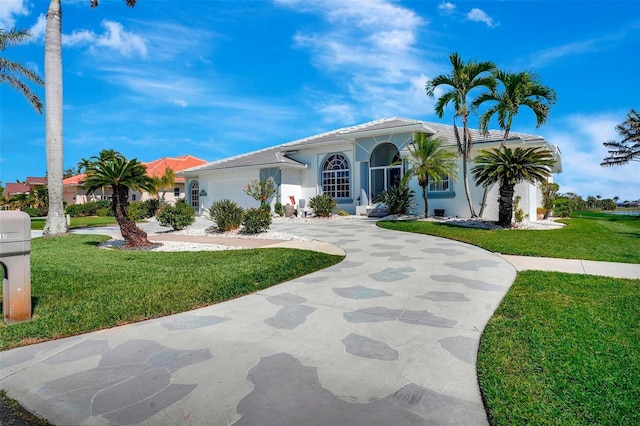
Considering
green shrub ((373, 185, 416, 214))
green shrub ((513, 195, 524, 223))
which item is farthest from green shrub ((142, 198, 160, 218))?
green shrub ((513, 195, 524, 223))

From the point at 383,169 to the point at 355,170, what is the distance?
1.67 m

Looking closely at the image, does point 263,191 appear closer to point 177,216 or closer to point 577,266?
point 177,216

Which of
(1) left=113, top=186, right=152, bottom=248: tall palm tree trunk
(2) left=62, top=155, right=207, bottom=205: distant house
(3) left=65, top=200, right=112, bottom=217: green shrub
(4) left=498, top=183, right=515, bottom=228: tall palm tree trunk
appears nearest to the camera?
(1) left=113, top=186, right=152, bottom=248: tall palm tree trunk

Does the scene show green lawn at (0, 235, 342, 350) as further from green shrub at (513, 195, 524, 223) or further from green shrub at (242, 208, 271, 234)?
green shrub at (513, 195, 524, 223)

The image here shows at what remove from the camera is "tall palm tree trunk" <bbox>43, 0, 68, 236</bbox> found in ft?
45.4

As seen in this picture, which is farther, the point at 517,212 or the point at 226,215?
the point at 517,212

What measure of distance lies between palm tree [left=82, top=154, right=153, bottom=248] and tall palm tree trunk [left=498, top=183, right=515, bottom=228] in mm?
12338

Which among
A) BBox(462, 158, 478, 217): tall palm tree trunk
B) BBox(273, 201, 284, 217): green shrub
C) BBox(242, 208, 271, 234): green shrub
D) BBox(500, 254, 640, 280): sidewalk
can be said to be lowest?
BBox(500, 254, 640, 280): sidewalk

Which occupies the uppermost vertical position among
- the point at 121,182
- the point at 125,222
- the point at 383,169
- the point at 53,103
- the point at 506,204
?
the point at 53,103

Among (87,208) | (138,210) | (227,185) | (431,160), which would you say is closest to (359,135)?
(431,160)

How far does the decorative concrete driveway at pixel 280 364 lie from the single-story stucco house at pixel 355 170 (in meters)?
14.0

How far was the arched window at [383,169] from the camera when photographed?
70.3 ft

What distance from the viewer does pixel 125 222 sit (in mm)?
10828

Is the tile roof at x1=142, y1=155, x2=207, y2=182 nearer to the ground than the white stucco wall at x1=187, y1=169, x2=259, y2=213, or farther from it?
farther from it
